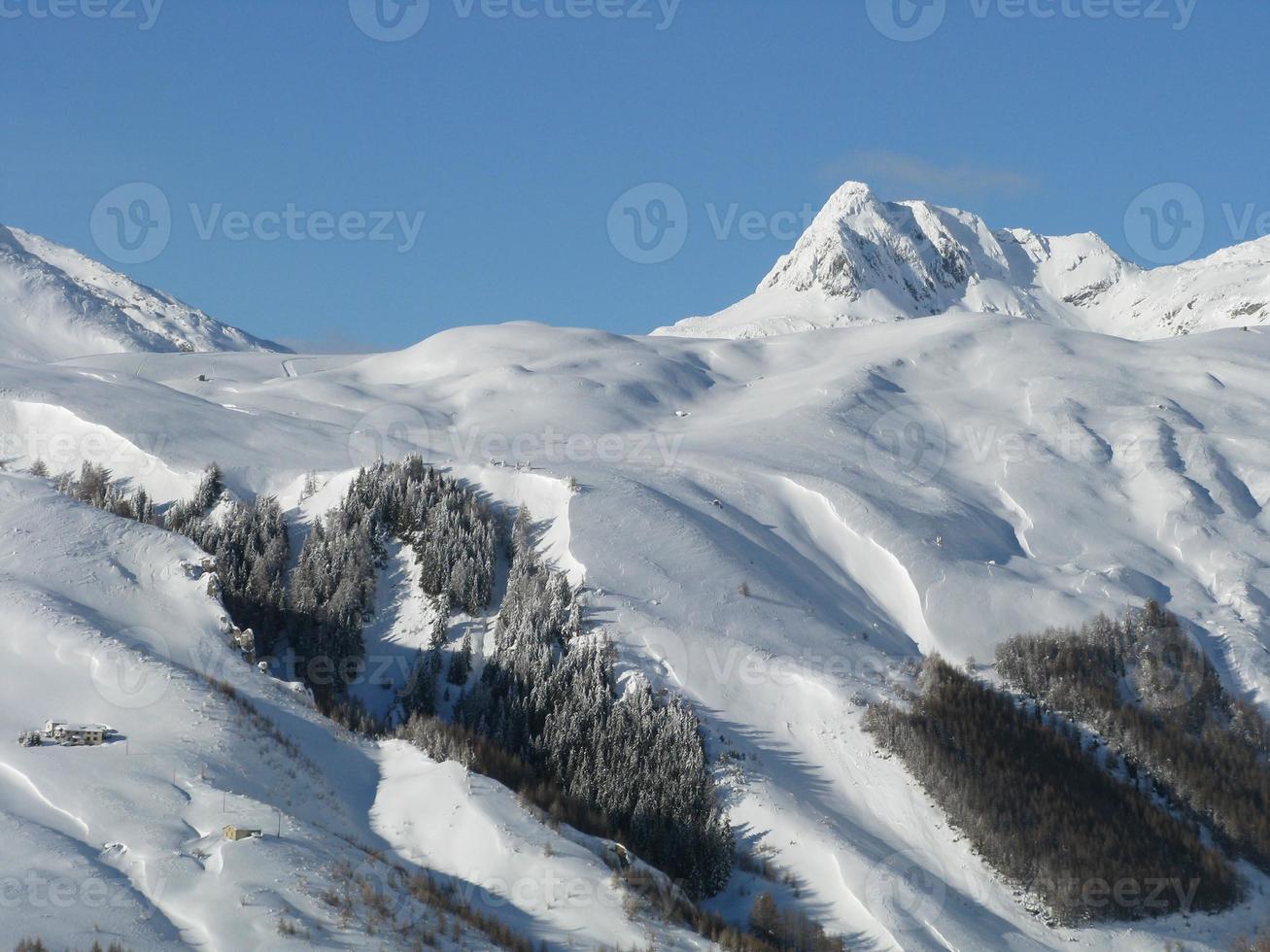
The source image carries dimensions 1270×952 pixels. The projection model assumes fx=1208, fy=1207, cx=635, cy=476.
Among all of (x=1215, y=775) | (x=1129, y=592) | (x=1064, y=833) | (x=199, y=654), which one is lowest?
(x=199, y=654)

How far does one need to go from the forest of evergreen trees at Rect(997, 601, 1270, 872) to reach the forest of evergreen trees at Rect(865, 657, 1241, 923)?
1.55m

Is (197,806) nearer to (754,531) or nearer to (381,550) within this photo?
(381,550)

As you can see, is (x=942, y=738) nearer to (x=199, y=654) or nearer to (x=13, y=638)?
(x=199, y=654)

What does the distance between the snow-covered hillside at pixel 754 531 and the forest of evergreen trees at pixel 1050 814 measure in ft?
2.54

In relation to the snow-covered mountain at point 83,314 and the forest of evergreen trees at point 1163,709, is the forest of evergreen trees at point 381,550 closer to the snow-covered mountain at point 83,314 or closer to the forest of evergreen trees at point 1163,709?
the forest of evergreen trees at point 1163,709

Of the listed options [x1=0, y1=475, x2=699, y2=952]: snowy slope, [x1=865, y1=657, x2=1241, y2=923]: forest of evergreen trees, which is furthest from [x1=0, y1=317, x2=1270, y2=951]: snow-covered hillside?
[x1=865, y1=657, x2=1241, y2=923]: forest of evergreen trees

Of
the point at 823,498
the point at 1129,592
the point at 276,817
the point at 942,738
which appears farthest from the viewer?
the point at 823,498

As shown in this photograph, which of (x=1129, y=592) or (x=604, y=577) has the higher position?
(x=1129, y=592)

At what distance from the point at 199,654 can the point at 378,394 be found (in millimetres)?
38681

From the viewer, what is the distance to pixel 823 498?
187 ft

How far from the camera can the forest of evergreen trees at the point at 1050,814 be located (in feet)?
119

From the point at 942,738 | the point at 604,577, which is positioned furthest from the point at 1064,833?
the point at 604,577

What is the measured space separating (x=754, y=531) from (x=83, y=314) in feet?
415

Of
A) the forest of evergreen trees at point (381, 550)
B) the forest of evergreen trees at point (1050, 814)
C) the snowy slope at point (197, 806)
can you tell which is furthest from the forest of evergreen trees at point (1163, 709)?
the snowy slope at point (197, 806)
